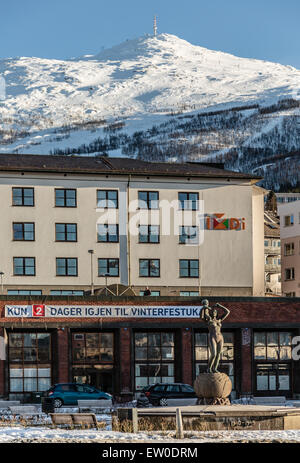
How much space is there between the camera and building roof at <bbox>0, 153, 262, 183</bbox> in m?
87.9

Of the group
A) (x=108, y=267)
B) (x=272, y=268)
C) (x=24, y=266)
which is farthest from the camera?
(x=272, y=268)

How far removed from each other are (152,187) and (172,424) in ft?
167

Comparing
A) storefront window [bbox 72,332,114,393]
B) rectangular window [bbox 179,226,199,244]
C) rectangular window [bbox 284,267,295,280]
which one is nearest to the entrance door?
storefront window [bbox 72,332,114,393]

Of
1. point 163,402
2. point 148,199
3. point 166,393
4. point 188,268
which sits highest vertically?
point 148,199

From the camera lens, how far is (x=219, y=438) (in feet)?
114

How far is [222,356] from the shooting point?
235 ft

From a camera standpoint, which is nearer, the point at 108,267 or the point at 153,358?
the point at 153,358

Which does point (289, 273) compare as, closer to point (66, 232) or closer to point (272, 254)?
point (272, 254)

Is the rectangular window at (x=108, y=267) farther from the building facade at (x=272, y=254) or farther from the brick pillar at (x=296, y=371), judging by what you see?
the building facade at (x=272, y=254)

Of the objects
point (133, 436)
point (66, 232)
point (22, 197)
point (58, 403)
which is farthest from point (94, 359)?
point (133, 436)

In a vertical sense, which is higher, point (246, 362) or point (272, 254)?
point (272, 254)

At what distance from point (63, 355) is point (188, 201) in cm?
2612

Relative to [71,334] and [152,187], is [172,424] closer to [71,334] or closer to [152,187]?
A: [71,334]

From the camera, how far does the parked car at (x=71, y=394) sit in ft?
193
